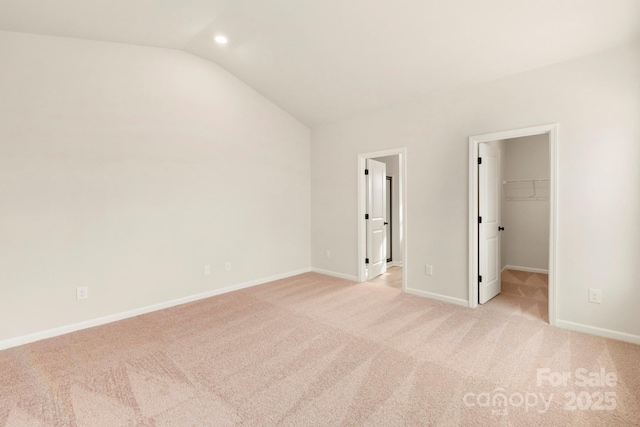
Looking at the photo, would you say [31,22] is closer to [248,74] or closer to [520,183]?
[248,74]

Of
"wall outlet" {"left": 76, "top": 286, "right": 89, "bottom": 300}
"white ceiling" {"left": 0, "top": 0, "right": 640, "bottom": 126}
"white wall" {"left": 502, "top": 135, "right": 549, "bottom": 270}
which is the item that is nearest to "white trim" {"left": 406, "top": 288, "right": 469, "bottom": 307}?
"white ceiling" {"left": 0, "top": 0, "right": 640, "bottom": 126}

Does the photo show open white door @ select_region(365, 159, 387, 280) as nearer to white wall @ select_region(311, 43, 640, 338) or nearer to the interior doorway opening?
white wall @ select_region(311, 43, 640, 338)

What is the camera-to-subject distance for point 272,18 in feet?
9.71

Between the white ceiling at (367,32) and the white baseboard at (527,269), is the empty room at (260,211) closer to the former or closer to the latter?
the white ceiling at (367,32)

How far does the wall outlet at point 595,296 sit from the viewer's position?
2.77 metres

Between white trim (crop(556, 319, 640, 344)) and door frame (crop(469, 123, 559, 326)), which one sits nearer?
white trim (crop(556, 319, 640, 344))

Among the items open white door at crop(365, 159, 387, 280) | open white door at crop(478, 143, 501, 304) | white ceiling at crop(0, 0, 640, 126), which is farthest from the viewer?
open white door at crop(365, 159, 387, 280)

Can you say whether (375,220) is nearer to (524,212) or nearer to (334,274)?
(334,274)

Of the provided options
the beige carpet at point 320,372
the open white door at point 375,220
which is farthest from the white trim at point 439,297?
the open white door at point 375,220

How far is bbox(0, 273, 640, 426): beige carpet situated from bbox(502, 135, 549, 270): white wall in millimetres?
3004

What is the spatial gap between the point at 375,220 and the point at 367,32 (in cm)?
280

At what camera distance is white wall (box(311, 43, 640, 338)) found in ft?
8.62

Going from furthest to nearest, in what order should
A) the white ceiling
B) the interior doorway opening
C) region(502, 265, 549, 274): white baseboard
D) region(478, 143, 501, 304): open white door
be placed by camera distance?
1. region(502, 265, 549, 274): white baseboard
2. the interior doorway opening
3. region(478, 143, 501, 304): open white door
4. the white ceiling

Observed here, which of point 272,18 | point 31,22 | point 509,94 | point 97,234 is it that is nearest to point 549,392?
point 509,94
